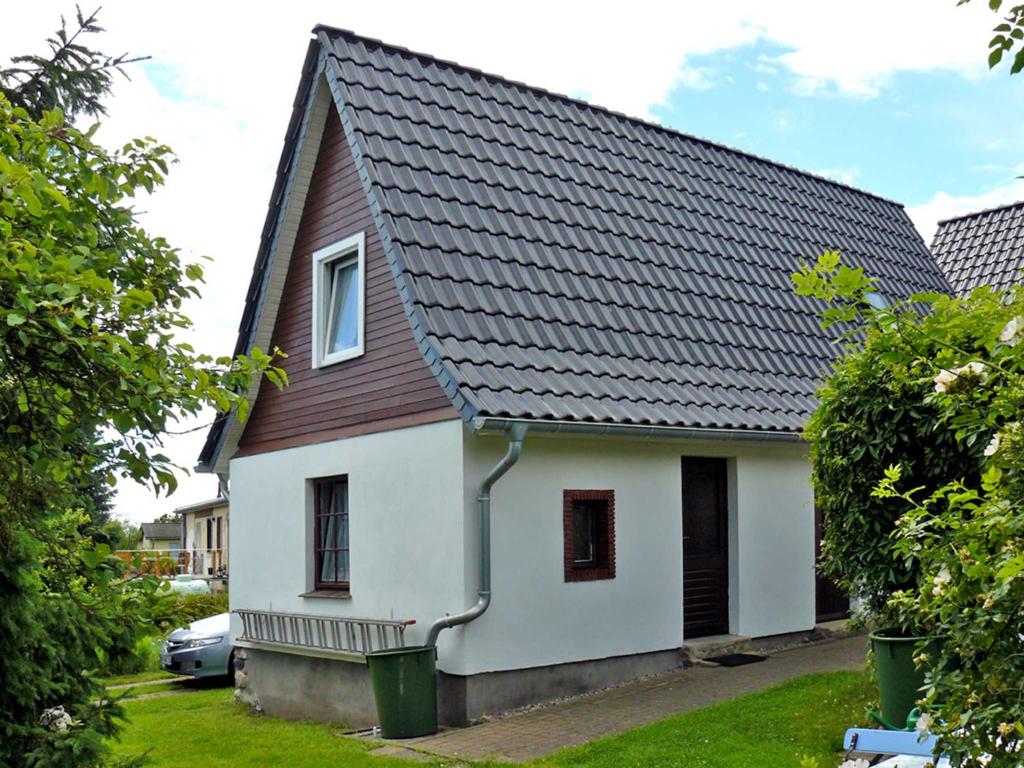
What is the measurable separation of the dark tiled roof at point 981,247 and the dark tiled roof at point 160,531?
60673 mm

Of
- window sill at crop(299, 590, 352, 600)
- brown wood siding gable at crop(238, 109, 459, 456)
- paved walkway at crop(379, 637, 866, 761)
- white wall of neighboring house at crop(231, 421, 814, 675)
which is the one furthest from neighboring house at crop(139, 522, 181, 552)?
paved walkway at crop(379, 637, 866, 761)

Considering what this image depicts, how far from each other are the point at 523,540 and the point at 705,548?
301 cm

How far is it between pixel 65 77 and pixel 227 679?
934 cm

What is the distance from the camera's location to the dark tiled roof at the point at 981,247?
67.4 feet

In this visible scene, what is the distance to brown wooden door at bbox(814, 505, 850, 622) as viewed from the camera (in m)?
13.8

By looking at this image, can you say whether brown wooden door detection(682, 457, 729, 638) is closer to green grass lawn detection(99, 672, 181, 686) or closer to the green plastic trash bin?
the green plastic trash bin

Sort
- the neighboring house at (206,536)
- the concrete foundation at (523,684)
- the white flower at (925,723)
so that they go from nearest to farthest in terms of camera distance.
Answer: the white flower at (925,723) → the concrete foundation at (523,684) → the neighboring house at (206,536)

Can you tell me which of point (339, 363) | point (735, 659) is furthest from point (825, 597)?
point (339, 363)

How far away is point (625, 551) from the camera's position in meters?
11.6

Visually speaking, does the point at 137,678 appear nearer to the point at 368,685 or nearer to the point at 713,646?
the point at 368,685

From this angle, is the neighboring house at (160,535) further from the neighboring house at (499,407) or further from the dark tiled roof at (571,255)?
the dark tiled roof at (571,255)

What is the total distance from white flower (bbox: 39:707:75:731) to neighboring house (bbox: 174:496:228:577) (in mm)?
35140

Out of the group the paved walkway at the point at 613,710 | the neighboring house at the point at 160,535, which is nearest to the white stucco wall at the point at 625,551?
the paved walkway at the point at 613,710

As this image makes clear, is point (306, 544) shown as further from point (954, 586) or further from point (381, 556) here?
point (954, 586)
